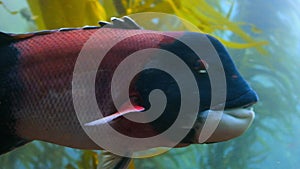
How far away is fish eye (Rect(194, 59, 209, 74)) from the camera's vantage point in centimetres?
156

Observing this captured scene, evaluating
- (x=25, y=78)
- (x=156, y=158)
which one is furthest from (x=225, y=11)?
(x=25, y=78)

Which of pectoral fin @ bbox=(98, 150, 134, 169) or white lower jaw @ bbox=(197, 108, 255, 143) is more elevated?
white lower jaw @ bbox=(197, 108, 255, 143)

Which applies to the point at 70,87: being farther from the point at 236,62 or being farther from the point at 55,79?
the point at 236,62

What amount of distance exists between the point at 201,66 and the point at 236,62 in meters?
1.85

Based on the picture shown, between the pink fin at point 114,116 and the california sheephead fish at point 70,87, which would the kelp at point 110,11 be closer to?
the california sheephead fish at point 70,87

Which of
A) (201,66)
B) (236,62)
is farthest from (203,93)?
(236,62)

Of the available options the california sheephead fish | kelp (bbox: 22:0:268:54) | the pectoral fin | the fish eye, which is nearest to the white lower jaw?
the california sheephead fish

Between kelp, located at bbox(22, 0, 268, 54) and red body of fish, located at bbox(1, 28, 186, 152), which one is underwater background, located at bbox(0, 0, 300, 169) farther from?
red body of fish, located at bbox(1, 28, 186, 152)

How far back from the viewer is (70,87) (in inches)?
62.0

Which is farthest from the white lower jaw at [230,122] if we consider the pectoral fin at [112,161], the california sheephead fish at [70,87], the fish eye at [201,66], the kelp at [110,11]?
the kelp at [110,11]

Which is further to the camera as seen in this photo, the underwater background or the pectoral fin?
the underwater background

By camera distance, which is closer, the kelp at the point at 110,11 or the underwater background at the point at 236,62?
the kelp at the point at 110,11

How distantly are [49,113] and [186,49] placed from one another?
22.6 inches

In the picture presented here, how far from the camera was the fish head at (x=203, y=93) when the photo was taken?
1.52m
